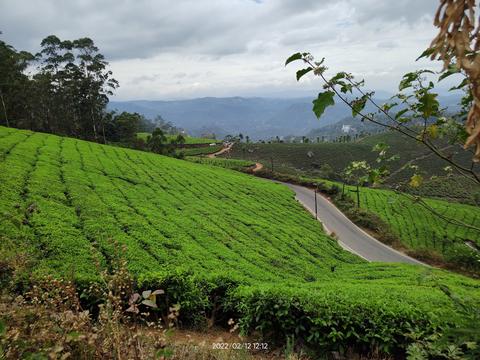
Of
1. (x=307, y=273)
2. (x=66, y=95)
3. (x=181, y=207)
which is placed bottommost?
(x=307, y=273)

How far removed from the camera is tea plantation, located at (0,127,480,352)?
5.62 m

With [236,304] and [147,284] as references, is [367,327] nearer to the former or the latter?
[236,304]

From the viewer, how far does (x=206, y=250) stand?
1391 cm

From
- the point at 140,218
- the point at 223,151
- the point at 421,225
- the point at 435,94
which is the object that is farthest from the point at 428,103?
the point at 223,151

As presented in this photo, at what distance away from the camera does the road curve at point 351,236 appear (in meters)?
28.9

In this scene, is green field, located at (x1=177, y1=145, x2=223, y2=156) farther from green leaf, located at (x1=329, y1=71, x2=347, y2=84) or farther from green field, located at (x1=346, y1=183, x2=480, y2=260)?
green leaf, located at (x1=329, y1=71, x2=347, y2=84)

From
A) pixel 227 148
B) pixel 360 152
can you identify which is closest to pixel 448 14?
pixel 227 148

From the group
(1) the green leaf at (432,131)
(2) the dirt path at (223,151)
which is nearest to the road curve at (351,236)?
(1) the green leaf at (432,131)

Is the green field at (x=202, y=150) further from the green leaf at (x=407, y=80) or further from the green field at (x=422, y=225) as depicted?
the green leaf at (x=407, y=80)

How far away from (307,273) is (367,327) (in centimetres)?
980

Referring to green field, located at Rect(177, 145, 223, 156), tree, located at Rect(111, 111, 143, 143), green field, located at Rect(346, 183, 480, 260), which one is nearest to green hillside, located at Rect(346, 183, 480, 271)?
green field, located at Rect(346, 183, 480, 260)

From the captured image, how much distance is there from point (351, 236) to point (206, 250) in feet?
74.9

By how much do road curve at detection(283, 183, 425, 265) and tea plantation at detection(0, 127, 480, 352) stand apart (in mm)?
4097

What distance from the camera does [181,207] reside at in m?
19.6
